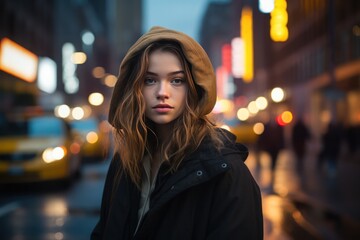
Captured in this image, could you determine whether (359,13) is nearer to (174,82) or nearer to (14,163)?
(14,163)

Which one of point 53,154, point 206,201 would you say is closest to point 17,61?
point 53,154

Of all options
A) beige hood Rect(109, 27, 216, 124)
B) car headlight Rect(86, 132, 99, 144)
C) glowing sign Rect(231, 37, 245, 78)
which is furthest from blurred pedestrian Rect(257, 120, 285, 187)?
glowing sign Rect(231, 37, 245, 78)

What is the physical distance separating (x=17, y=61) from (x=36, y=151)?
2302 centimetres

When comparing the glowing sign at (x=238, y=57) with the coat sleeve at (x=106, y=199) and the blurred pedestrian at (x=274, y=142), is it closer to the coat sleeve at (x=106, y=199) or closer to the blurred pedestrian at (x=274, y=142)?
the blurred pedestrian at (x=274, y=142)

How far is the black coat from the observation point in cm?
230

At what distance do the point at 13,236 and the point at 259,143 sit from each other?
11186 millimetres

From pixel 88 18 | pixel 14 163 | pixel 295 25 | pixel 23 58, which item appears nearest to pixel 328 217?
pixel 14 163

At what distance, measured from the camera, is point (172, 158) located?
8.14ft

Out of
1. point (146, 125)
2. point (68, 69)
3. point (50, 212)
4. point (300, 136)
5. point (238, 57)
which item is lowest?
point (50, 212)

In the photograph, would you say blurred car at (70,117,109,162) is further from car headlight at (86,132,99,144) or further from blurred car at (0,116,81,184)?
blurred car at (0,116,81,184)

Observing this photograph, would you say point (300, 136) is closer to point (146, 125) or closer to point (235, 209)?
point (146, 125)

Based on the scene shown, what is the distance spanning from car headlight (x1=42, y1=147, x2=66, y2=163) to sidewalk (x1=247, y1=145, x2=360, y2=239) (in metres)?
4.81

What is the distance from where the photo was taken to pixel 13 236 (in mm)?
8367

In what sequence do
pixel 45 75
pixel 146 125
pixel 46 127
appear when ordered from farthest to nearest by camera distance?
pixel 45 75
pixel 46 127
pixel 146 125
